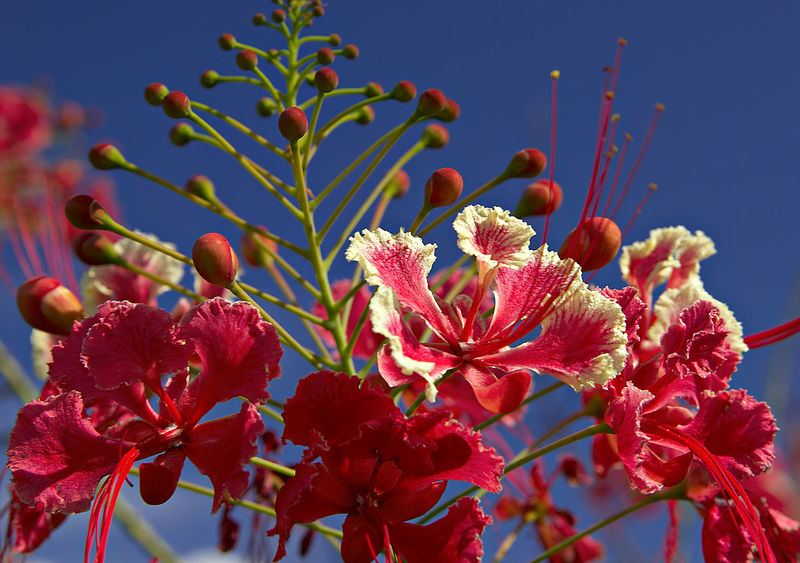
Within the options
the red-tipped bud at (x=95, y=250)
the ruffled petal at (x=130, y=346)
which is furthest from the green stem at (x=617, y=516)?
the red-tipped bud at (x=95, y=250)

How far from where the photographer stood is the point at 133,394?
5.55ft

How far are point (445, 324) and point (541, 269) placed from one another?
272 mm

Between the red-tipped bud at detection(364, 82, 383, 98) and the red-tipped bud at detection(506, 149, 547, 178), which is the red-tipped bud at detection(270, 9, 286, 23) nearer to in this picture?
the red-tipped bud at detection(364, 82, 383, 98)

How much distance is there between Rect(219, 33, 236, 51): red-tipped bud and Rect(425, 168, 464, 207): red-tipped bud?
3.27ft

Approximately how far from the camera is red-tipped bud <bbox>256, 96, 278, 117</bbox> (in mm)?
2561

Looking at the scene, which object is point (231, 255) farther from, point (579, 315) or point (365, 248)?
point (579, 315)

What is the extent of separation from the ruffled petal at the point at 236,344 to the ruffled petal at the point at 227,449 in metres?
0.08

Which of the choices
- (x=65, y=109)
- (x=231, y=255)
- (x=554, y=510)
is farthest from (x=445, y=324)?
(x=65, y=109)

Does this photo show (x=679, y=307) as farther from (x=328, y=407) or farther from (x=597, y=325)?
(x=328, y=407)

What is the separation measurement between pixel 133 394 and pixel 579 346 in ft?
3.53

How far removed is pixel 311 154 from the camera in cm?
243

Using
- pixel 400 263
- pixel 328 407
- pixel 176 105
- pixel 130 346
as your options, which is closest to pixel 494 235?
pixel 400 263

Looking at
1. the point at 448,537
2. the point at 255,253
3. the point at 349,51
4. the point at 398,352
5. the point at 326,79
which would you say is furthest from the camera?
the point at 255,253

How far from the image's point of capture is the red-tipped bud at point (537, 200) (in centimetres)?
219
